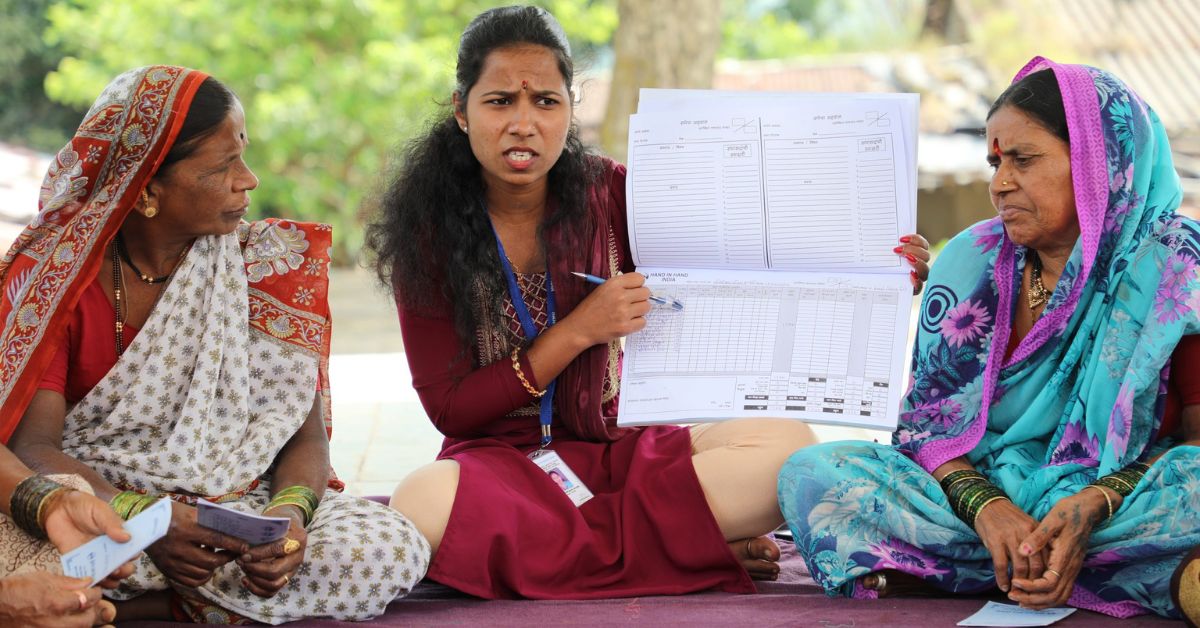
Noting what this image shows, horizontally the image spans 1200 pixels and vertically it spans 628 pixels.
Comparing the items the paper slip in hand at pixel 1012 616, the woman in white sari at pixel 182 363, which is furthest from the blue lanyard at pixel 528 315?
the paper slip in hand at pixel 1012 616

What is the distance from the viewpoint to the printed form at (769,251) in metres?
3.33

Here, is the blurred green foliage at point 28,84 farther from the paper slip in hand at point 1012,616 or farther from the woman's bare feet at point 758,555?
the paper slip in hand at point 1012,616

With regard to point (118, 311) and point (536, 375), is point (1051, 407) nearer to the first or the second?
point (536, 375)

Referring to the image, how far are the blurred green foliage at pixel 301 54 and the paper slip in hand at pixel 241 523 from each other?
35.5 feet

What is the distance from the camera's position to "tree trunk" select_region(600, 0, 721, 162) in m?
11.0

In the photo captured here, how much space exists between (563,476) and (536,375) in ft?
0.92

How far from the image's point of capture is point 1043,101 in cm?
314

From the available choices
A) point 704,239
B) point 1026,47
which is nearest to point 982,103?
point 1026,47

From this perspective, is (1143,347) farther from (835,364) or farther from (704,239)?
(704,239)

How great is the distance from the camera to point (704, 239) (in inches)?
135

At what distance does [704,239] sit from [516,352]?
0.57 m

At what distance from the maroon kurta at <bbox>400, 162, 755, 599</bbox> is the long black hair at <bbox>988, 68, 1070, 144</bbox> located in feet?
3.57

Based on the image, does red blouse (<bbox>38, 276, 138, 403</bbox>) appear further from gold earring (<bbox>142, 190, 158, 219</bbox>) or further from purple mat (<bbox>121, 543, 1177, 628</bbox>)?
purple mat (<bbox>121, 543, 1177, 628</bbox>)

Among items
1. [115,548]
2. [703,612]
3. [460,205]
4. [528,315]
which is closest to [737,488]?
[703,612]
